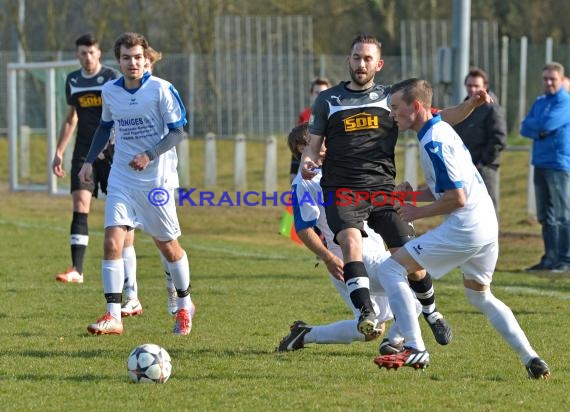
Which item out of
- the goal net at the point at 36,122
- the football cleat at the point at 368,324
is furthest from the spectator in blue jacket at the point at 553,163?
the goal net at the point at 36,122

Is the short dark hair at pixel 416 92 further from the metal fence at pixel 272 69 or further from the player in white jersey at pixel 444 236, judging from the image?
the metal fence at pixel 272 69

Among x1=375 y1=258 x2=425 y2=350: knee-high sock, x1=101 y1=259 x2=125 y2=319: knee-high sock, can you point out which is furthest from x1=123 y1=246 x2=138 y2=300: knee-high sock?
x1=375 y1=258 x2=425 y2=350: knee-high sock

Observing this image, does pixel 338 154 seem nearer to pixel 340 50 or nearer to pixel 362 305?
pixel 362 305

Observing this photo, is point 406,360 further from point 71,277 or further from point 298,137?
point 71,277

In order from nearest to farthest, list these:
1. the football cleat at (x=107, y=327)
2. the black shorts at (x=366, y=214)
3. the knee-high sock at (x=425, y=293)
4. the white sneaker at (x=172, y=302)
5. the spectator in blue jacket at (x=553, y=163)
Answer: the knee-high sock at (x=425, y=293)
the black shorts at (x=366, y=214)
the football cleat at (x=107, y=327)
the white sneaker at (x=172, y=302)
the spectator in blue jacket at (x=553, y=163)

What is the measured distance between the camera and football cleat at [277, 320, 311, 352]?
7.83 m

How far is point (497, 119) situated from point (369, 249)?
560 cm

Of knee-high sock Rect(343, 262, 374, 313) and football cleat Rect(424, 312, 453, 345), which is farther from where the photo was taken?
football cleat Rect(424, 312, 453, 345)

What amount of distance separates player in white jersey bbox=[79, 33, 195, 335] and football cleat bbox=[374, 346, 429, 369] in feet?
7.84

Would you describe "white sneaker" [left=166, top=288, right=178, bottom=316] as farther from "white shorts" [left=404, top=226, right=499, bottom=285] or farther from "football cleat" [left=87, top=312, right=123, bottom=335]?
"white shorts" [left=404, top=226, right=499, bottom=285]

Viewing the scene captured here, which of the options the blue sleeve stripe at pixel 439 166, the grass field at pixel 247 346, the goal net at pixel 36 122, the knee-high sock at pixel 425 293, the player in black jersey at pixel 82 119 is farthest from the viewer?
the goal net at pixel 36 122

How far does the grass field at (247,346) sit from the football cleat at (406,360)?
120 millimetres

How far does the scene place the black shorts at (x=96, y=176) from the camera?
1063 cm

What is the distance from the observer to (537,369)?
679 cm
